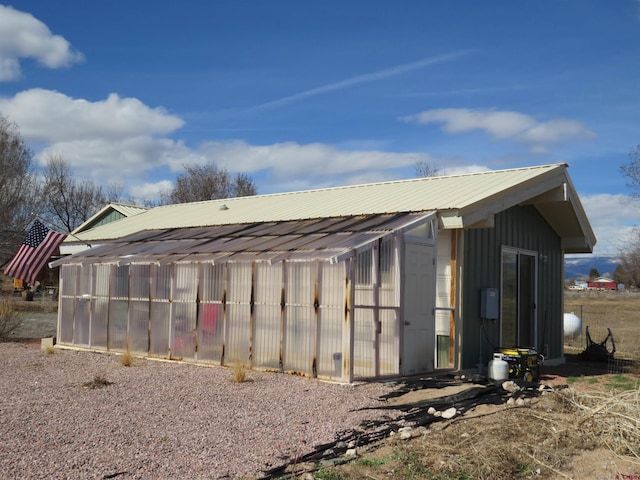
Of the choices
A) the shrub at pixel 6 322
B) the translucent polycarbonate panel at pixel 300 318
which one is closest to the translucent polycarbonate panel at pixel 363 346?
the translucent polycarbonate panel at pixel 300 318

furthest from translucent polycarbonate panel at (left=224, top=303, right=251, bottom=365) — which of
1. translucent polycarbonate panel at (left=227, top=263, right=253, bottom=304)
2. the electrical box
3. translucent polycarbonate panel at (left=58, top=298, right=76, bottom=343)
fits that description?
translucent polycarbonate panel at (left=58, top=298, right=76, bottom=343)

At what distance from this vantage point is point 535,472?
6020mm

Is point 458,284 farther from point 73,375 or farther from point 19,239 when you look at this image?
point 19,239

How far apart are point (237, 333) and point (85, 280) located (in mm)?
5486

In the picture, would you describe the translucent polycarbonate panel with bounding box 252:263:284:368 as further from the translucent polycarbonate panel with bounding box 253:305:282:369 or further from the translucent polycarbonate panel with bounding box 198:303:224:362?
the translucent polycarbonate panel with bounding box 198:303:224:362

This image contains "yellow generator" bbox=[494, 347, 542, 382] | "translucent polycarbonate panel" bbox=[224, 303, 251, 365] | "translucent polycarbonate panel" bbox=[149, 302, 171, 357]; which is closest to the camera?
"yellow generator" bbox=[494, 347, 542, 382]

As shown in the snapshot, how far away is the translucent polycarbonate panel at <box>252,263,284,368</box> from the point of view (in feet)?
38.2

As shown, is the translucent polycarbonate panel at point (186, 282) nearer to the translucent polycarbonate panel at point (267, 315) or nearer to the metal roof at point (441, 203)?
the translucent polycarbonate panel at point (267, 315)

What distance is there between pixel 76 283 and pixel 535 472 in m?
12.8

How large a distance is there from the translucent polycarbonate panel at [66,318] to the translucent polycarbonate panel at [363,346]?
8.30 meters

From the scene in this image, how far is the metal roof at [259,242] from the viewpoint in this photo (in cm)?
1125

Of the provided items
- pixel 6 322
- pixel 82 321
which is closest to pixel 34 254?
pixel 6 322

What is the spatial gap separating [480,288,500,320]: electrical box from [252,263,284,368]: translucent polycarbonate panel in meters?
4.11

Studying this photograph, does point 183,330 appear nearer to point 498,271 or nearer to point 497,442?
point 498,271
